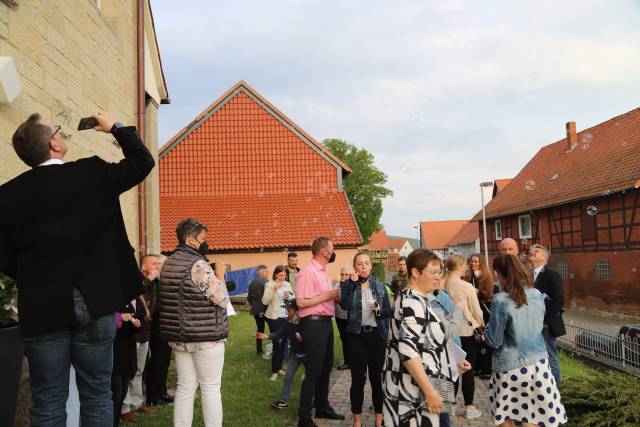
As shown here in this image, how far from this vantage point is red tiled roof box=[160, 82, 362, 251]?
23766 millimetres

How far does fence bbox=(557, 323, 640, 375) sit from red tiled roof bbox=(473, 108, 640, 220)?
1197 cm

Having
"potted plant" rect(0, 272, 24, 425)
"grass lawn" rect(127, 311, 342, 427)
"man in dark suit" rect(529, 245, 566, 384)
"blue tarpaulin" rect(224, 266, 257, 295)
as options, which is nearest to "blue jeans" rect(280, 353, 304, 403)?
"grass lawn" rect(127, 311, 342, 427)

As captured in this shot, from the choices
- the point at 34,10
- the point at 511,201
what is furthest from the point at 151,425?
the point at 511,201

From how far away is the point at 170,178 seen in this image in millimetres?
24766

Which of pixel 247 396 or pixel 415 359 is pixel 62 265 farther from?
pixel 247 396

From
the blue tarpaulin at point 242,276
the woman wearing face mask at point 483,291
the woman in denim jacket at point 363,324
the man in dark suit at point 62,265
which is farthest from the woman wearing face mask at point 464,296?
the blue tarpaulin at point 242,276

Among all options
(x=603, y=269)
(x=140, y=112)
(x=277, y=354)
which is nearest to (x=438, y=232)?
(x=603, y=269)

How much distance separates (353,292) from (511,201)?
29215 millimetres

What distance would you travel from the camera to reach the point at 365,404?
6.21 m

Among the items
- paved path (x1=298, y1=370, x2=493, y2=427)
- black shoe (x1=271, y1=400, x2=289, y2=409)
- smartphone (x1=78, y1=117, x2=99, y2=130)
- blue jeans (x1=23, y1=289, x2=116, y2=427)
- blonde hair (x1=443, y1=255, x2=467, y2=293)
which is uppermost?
smartphone (x1=78, y1=117, x2=99, y2=130)

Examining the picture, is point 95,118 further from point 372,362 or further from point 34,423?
point 372,362

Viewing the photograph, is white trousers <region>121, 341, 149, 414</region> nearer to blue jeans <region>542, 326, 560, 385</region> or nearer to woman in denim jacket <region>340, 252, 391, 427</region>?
woman in denim jacket <region>340, 252, 391, 427</region>

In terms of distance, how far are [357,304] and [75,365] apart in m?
2.98

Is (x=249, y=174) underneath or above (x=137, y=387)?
above
